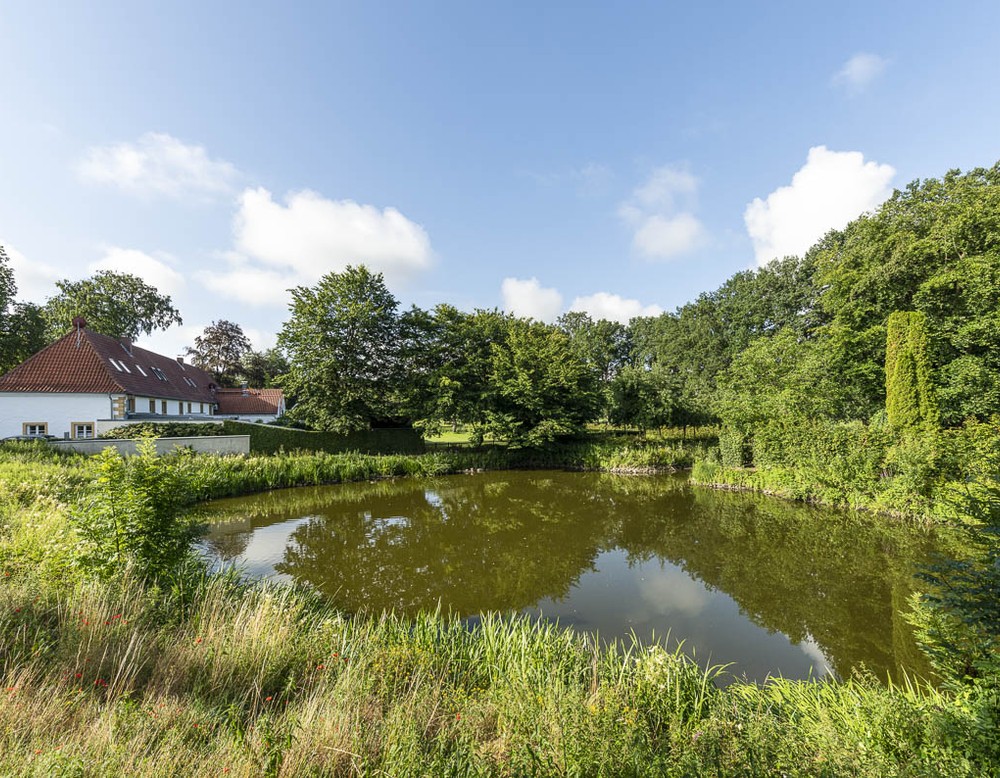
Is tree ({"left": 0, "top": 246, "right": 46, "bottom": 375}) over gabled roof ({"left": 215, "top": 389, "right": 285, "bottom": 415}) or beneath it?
over

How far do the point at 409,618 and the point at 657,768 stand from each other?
4.19 m

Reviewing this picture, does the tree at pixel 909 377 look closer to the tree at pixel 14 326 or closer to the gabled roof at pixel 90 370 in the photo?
the gabled roof at pixel 90 370

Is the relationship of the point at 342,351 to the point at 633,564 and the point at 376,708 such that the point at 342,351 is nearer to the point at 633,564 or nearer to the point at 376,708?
the point at 633,564

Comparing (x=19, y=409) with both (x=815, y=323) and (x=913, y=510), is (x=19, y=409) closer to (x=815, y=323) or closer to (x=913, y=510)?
(x=913, y=510)

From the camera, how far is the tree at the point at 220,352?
41.8 m

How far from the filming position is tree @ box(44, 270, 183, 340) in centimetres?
2953

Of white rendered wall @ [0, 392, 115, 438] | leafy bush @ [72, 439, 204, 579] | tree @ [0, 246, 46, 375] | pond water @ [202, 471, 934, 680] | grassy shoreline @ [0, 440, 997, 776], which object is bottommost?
pond water @ [202, 471, 934, 680]

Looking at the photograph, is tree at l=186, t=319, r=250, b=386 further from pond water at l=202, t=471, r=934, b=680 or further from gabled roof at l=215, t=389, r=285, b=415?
pond water at l=202, t=471, r=934, b=680

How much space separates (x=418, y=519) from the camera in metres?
11.3

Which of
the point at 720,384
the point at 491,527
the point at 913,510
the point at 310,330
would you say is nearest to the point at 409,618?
the point at 491,527

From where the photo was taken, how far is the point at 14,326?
954 inches

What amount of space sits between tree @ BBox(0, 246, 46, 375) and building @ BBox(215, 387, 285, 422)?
35.9ft

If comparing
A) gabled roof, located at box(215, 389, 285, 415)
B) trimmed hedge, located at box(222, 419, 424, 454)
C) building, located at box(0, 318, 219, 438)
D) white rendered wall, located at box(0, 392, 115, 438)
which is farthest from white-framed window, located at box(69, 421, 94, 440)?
gabled roof, located at box(215, 389, 285, 415)

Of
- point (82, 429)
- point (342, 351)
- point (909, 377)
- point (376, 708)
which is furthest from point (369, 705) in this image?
point (82, 429)
